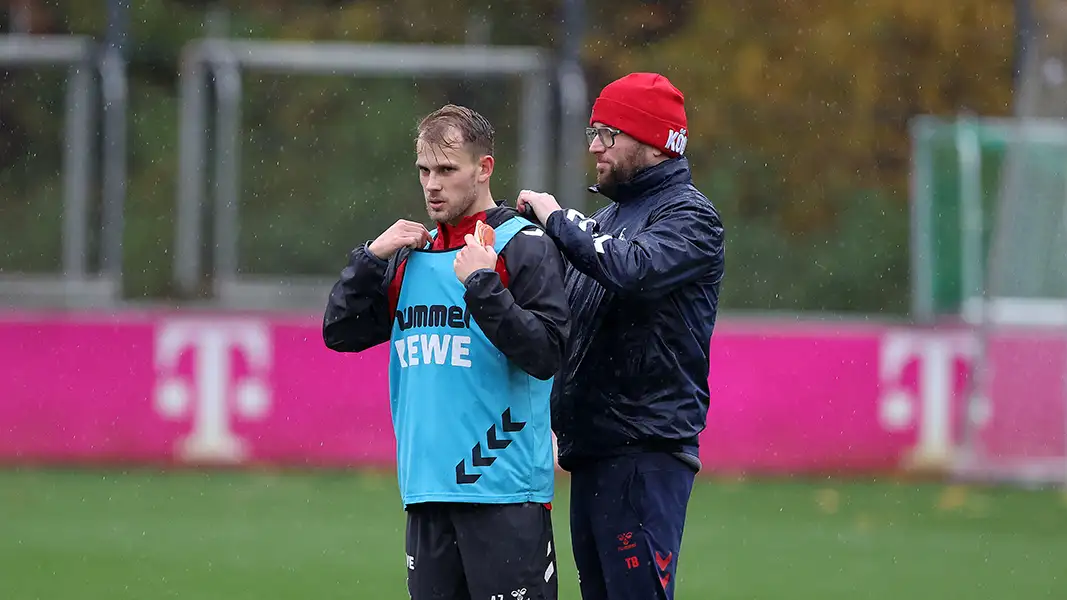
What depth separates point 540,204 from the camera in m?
5.18

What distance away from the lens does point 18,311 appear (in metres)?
13.4

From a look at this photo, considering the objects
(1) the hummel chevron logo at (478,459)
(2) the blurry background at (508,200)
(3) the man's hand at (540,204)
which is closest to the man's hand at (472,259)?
(3) the man's hand at (540,204)

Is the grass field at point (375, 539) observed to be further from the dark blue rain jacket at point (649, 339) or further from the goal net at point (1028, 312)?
the dark blue rain jacket at point (649, 339)

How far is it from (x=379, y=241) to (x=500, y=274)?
388mm

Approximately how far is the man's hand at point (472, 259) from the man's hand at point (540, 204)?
37 centimetres

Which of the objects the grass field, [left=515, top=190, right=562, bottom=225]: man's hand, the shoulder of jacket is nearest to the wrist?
[left=515, top=190, right=562, bottom=225]: man's hand

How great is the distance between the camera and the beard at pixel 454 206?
4.93 meters

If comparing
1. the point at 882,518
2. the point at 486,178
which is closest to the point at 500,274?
the point at 486,178

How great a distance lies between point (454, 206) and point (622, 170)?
72cm

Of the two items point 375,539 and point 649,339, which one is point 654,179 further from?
point 375,539

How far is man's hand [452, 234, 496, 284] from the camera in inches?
187

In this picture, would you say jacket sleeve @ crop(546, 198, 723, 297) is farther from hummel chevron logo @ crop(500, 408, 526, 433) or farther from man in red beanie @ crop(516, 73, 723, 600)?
hummel chevron logo @ crop(500, 408, 526, 433)

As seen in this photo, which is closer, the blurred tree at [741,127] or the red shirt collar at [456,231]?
the red shirt collar at [456,231]

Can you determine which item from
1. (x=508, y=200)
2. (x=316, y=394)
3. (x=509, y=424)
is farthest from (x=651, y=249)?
(x=508, y=200)
